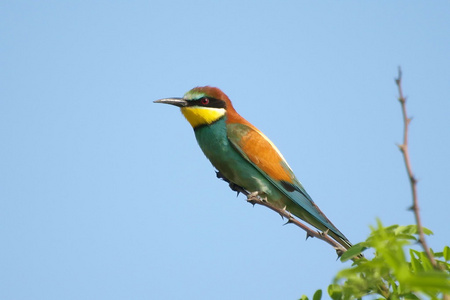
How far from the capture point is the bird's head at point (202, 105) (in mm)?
4348

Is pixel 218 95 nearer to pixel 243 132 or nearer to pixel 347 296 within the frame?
pixel 243 132

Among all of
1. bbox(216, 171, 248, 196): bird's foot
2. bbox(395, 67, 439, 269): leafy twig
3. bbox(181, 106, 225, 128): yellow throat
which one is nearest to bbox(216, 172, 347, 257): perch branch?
bbox(216, 171, 248, 196): bird's foot

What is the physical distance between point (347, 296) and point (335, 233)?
111 inches

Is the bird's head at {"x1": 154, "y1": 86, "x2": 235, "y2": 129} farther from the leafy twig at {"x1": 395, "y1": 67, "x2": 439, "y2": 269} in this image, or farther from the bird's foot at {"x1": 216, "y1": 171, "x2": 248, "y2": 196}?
the leafy twig at {"x1": 395, "y1": 67, "x2": 439, "y2": 269}

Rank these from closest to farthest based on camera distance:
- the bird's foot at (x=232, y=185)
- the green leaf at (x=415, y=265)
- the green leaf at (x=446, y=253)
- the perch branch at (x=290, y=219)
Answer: the green leaf at (x=415, y=265) < the green leaf at (x=446, y=253) < the perch branch at (x=290, y=219) < the bird's foot at (x=232, y=185)

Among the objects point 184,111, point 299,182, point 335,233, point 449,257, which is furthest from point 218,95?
point 449,257

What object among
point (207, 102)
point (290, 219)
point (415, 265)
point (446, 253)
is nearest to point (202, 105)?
point (207, 102)

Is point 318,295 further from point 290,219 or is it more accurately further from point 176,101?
point 176,101

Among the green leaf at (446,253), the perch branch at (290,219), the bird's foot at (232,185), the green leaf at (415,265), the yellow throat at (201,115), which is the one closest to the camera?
the green leaf at (415,265)

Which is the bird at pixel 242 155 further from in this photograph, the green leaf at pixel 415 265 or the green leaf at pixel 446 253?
the green leaf at pixel 415 265

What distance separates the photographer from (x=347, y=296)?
3.99ft

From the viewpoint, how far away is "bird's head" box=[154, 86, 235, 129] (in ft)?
14.3

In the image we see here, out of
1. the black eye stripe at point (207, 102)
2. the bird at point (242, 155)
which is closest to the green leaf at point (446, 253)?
the bird at point (242, 155)

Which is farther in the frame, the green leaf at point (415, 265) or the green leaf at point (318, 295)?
the green leaf at point (318, 295)
